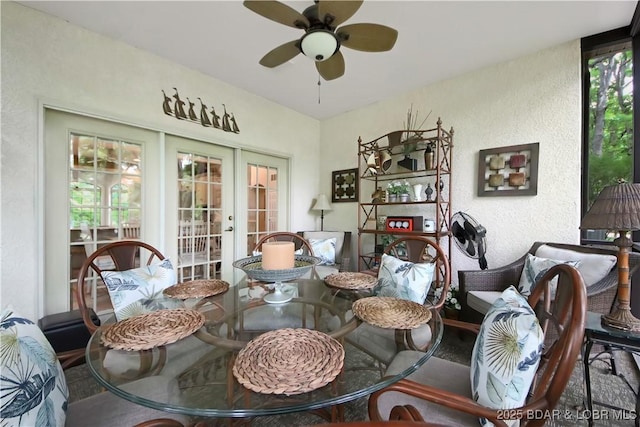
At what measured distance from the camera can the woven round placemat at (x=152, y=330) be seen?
885 millimetres

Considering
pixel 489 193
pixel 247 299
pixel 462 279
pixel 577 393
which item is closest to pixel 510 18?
pixel 489 193

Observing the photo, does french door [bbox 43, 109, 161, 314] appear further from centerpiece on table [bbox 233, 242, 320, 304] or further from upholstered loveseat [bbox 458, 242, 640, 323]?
upholstered loveseat [bbox 458, 242, 640, 323]

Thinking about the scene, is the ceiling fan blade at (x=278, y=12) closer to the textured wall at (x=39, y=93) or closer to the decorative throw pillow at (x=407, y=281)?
the decorative throw pillow at (x=407, y=281)

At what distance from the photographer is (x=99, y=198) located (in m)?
2.39

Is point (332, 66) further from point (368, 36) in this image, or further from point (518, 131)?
point (518, 131)

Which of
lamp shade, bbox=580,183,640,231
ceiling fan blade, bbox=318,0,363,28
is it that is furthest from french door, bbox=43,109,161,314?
lamp shade, bbox=580,183,640,231

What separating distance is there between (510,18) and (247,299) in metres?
2.83

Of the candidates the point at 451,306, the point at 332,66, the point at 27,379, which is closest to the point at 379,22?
the point at 332,66

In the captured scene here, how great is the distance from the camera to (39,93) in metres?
1.98

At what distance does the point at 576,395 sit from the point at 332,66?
2.74 m

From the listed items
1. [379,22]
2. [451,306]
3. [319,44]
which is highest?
[379,22]

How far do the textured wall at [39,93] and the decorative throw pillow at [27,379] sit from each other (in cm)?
171

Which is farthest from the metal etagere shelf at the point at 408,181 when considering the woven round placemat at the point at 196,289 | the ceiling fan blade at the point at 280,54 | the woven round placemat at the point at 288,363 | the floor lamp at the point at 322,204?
the woven round placemat at the point at 288,363

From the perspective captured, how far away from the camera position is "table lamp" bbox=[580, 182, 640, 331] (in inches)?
46.7
